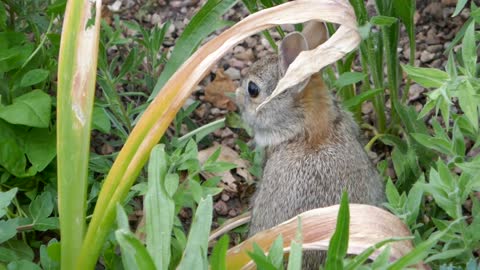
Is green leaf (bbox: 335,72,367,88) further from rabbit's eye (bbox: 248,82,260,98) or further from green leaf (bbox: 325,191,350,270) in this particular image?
green leaf (bbox: 325,191,350,270)

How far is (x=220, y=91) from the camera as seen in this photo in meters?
4.75

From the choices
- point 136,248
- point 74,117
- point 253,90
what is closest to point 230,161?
point 253,90

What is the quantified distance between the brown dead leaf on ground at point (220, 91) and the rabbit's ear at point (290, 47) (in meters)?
0.94

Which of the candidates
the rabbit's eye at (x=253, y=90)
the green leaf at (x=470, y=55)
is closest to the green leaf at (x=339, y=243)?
the green leaf at (x=470, y=55)

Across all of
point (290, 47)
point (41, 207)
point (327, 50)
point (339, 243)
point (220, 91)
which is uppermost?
point (327, 50)

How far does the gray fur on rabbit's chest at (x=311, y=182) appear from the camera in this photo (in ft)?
11.1

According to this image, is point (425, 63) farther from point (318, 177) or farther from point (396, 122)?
point (318, 177)

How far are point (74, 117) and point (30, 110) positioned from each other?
692 millimetres

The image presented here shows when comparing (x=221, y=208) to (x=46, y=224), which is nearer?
(x=46, y=224)

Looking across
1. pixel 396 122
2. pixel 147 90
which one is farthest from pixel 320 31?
pixel 147 90

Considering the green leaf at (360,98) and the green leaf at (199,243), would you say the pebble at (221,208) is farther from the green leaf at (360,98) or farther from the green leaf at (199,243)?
the green leaf at (199,243)

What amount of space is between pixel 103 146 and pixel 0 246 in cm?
89

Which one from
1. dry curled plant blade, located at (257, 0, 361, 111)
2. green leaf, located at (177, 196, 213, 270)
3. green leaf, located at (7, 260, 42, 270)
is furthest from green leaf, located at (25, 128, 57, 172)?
green leaf, located at (177, 196, 213, 270)

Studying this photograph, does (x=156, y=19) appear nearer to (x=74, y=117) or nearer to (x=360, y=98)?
(x=360, y=98)
